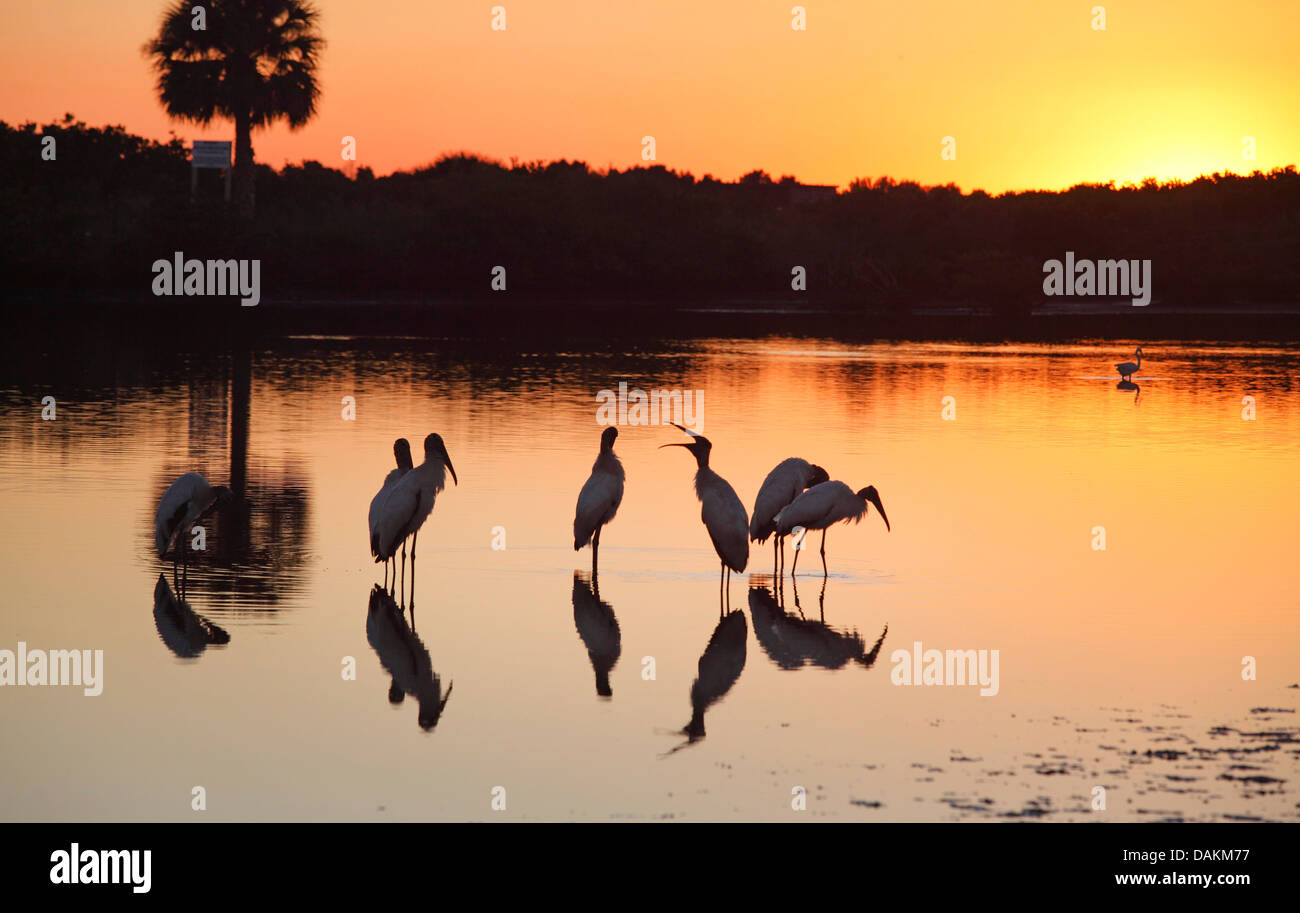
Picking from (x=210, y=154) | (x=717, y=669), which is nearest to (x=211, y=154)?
(x=210, y=154)

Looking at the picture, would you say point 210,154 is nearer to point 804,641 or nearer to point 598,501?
point 598,501

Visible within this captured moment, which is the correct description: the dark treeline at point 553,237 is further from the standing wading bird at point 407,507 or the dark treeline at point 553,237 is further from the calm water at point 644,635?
the standing wading bird at point 407,507

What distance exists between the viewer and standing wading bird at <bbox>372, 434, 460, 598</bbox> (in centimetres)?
982

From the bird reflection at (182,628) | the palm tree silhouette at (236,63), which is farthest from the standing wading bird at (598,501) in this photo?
the palm tree silhouette at (236,63)

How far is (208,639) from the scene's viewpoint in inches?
337

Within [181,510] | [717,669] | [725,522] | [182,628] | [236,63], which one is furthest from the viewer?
[236,63]

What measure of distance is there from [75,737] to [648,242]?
53861 millimetres

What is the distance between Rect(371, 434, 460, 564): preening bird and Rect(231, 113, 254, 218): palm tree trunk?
39.1m

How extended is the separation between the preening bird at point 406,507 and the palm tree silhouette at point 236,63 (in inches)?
1501

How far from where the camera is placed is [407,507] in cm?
991

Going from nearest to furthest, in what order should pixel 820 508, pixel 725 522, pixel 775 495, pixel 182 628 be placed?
pixel 182 628 < pixel 725 522 < pixel 820 508 < pixel 775 495

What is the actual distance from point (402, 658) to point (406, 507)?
176 cm

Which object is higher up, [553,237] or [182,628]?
[553,237]

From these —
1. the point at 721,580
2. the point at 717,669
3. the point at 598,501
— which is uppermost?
the point at 598,501
